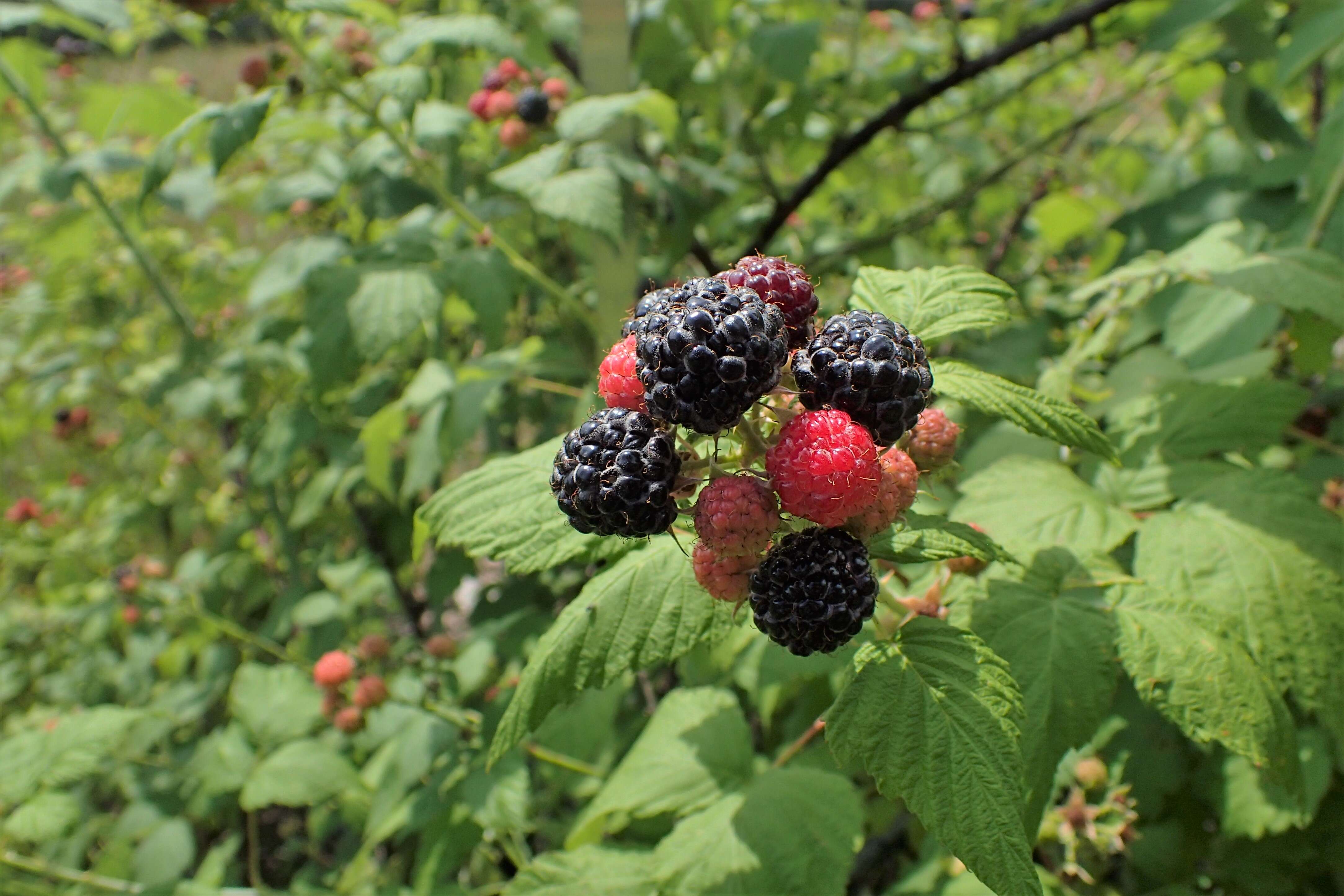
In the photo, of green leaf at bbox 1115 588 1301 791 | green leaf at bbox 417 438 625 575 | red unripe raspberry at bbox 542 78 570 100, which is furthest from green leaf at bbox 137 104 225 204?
green leaf at bbox 1115 588 1301 791

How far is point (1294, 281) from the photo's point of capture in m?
1.41

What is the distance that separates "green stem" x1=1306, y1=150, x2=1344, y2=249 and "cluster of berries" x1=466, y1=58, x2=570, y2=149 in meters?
1.75

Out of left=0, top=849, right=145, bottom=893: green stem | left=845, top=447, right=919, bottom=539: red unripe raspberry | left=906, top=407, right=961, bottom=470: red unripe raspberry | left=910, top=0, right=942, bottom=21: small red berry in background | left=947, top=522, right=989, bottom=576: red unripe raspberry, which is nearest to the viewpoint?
left=845, top=447, right=919, bottom=539: red unripe raspberry

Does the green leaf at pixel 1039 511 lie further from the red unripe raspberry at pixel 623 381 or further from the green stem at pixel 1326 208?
the green stem at pixel 1326 208

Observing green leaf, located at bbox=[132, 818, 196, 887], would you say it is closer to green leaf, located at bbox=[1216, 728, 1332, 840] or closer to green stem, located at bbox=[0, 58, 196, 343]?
green stem, located at bbox=[0, 58, 196, 343]

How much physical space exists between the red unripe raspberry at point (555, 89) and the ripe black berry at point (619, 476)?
1.62 meters

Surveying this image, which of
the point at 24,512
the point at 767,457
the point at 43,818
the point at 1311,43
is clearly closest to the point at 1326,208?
the point at 1311,43

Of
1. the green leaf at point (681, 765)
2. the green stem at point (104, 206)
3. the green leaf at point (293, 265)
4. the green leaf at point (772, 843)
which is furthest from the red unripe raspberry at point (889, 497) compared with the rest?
the green stem at point (104, 206)

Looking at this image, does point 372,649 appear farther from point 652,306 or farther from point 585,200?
point 652,306

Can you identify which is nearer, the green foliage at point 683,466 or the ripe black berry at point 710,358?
the ripe black berry at point 710,358

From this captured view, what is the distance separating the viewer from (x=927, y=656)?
0.90 meters

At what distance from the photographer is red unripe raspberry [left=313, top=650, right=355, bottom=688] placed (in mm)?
2145

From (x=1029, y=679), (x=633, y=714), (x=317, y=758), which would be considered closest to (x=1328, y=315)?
(x=1029, y=679)

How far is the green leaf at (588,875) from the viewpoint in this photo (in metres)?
1.32
